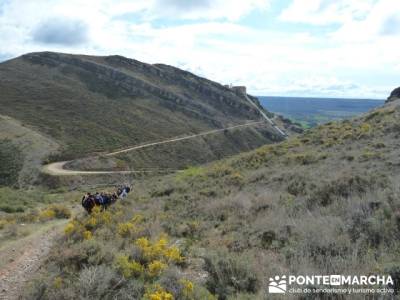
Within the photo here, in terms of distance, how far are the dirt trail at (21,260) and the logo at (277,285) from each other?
514 cm

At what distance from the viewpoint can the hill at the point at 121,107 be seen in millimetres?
72125

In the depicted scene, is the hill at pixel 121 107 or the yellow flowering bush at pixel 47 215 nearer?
the yellow flowering bush at pixel 47 215

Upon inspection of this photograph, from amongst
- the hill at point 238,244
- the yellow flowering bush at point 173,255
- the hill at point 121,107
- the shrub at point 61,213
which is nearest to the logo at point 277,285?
the hill at point 238,244

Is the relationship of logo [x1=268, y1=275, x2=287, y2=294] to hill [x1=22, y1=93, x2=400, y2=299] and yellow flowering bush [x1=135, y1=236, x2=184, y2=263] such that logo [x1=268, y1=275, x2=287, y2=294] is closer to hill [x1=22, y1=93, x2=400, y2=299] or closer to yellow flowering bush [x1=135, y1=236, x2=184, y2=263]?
hill [x1=22, y1=93, x2=400, y2=299]

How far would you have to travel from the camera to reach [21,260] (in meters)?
9.84

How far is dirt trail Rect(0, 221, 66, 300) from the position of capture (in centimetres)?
802

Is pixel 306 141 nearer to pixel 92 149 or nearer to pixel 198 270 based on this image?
pixel 198 270

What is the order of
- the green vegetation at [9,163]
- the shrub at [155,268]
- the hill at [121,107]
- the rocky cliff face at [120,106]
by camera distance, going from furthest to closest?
the rocky cliff face at [120,106] → the hill at [121,107] → the green vegetation at [9,163] → the shrub at [155,268]

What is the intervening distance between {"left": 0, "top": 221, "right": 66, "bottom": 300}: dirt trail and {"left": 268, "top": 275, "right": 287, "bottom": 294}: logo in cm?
514

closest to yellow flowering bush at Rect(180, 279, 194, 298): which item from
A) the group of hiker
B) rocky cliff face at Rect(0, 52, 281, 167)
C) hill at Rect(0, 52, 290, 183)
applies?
the group of hiker

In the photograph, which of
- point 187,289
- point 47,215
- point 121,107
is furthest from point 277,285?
point 121,107

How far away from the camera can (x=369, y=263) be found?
17.0ft

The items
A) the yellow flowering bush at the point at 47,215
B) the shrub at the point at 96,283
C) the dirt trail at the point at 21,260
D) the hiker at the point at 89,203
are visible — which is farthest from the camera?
the yellow flowering bush at the point at 47,215

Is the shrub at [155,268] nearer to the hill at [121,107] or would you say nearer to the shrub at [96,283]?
the shrub at [96,283]
